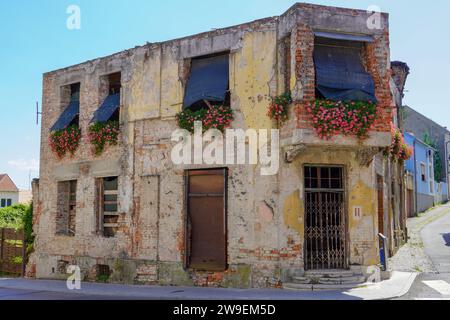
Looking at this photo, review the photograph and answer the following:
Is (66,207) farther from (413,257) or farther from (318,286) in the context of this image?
(413,257)

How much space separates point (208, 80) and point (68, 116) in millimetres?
6505

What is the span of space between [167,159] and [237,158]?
2415 mm

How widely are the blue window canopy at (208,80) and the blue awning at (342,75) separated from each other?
2.76 metres

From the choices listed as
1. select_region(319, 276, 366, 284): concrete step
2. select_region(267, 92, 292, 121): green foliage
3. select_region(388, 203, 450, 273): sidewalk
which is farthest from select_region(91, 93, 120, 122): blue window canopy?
select_region(388, 203, 450, 273): sidewalk

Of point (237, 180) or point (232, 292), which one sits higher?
point (237, 180)

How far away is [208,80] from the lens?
568 inches

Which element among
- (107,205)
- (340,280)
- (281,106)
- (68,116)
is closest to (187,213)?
(107,205)

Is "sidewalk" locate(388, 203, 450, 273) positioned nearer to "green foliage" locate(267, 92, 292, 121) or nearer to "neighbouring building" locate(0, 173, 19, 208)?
"green foliage" locate(267, 92, 292, 121)

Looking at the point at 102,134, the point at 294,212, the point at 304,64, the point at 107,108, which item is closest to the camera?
the point at 304,64

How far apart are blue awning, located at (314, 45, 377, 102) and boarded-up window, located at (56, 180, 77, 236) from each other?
1004cm

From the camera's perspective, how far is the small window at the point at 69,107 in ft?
59.3

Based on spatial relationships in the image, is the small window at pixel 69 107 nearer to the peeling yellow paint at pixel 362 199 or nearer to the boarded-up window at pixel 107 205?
the boarded-up window at pixel 107 205

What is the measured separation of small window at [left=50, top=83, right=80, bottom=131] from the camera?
18.1 metres

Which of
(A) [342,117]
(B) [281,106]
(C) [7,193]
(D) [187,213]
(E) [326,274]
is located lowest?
(E) [326,274]
